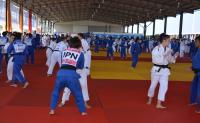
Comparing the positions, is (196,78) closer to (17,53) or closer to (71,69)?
(71,69)

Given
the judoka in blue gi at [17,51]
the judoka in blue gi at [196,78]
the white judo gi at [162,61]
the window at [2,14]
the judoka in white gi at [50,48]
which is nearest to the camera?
the white judo gi at [162,61]

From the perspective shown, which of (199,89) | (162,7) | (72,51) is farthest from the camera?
(162,7)

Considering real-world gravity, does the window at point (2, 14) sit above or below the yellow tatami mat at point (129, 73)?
above

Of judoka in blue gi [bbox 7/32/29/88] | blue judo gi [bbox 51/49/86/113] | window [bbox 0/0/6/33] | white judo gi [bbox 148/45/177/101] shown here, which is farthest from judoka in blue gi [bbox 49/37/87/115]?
window [bbox 0/0/6/33]

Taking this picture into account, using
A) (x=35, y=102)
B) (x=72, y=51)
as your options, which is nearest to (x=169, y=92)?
(x=35, y=102)

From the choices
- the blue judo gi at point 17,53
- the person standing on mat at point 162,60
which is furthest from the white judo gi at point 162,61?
the blue judo gi at point 17,53

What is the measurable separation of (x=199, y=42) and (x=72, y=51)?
3.36m

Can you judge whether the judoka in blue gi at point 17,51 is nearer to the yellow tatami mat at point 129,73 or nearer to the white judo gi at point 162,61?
the white judo gi at point 162,61

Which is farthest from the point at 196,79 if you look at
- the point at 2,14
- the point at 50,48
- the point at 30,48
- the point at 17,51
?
the point at 2,14

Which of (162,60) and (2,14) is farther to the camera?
(2,14)

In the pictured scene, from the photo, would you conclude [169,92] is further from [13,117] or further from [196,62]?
[13,117]

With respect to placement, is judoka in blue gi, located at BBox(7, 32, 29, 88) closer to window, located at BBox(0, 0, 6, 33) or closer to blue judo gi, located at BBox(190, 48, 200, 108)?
blue judo gi, located at BBox(190, 48, 200, 108)

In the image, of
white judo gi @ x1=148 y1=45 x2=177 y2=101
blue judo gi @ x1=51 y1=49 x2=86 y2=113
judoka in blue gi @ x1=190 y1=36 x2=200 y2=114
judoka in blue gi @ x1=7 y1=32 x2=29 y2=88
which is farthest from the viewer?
judoka in blue gi @ x1=7 y1=32 x2=29 y2=88

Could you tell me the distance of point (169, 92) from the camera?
12148 millimetres
